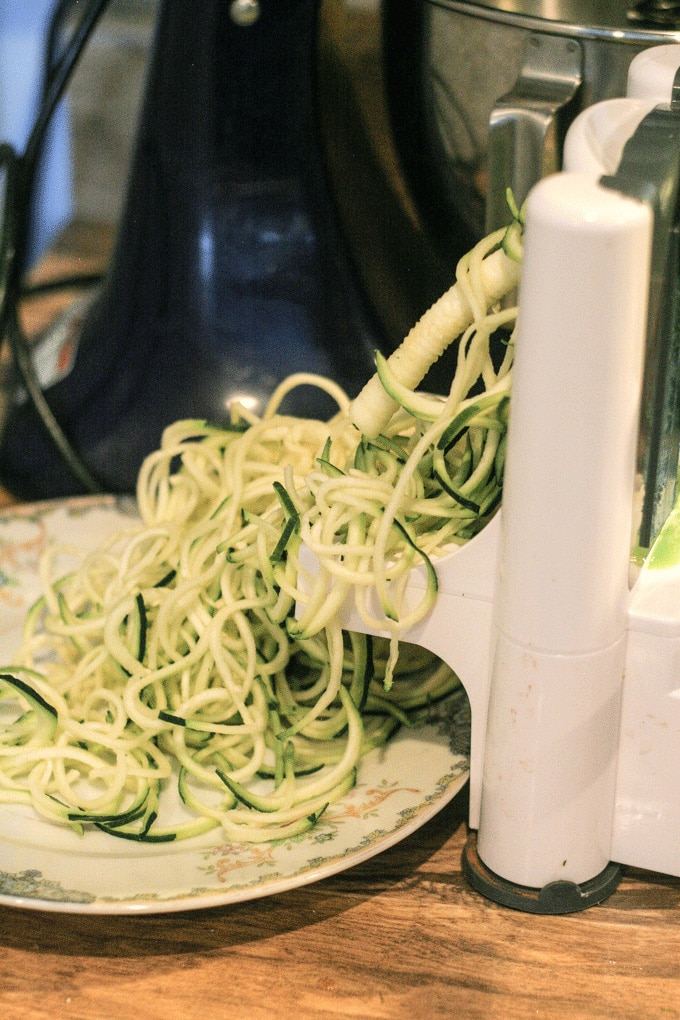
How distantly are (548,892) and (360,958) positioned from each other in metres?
0.09

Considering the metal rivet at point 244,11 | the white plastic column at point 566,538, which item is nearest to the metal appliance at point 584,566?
the white plastic column at point 566,538

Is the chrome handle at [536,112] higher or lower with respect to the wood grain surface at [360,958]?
higher

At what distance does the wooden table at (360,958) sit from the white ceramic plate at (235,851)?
3cm

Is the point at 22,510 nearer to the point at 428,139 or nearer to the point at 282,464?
the point at 282,464

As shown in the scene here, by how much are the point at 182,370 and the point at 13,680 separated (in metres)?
0.30

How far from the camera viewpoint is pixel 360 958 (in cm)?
50

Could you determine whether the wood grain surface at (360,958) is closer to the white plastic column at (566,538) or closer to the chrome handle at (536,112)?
the white plastic column at (566,538)

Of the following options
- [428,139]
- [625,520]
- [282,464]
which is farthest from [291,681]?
[428,139]

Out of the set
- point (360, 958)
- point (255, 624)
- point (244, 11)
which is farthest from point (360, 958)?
point (244, 11)

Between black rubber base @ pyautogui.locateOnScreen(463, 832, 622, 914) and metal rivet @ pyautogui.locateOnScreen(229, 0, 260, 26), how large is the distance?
0.52m

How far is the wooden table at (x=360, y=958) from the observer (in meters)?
0.47

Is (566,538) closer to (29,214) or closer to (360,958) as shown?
(360,958)

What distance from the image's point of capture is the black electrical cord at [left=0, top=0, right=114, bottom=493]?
838 millimetres

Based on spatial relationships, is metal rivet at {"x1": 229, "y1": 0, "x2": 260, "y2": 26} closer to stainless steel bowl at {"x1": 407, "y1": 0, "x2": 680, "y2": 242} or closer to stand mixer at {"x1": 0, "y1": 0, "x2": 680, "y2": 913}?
stand mixer at {"x1": 0, "y1": 0, "x2": 680, "y2": 913}
